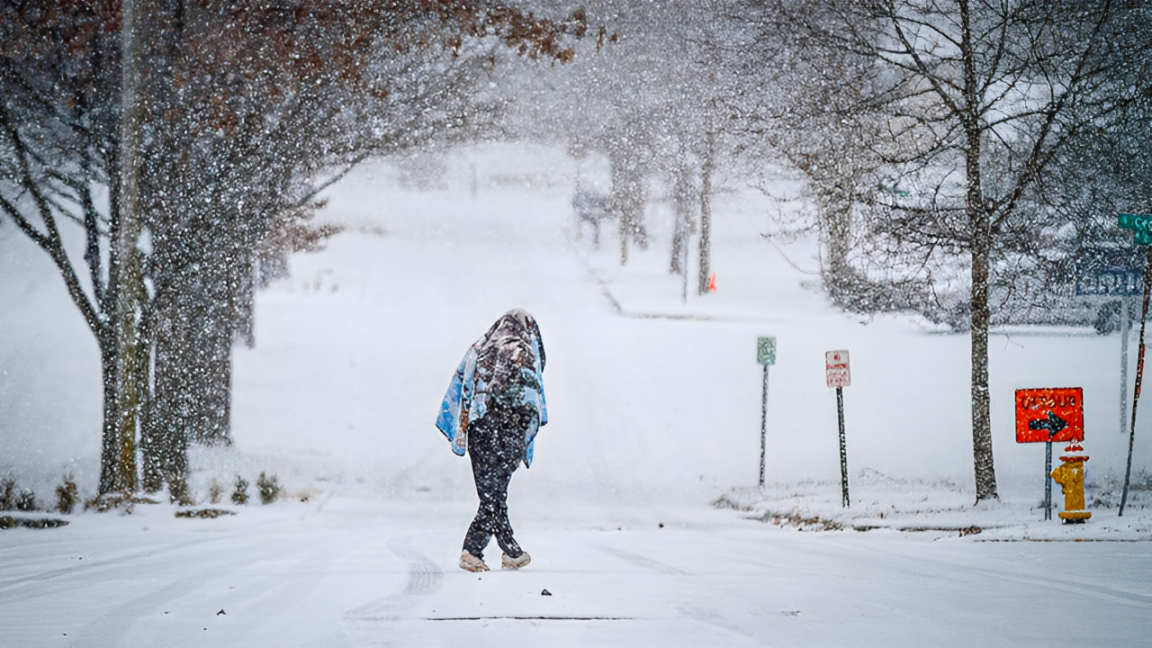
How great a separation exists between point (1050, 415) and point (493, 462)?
18.9ft

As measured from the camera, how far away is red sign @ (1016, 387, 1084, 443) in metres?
9.78

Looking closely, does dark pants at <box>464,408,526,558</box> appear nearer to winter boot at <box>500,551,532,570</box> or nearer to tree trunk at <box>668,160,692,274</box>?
winter boot at <box>500,551,532,570</box>

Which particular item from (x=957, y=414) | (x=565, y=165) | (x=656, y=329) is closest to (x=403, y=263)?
(x=565, y=165)

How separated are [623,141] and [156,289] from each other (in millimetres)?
18556

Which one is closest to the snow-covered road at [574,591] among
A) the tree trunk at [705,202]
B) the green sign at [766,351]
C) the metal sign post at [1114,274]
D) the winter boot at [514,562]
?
the winter boot at [514,562]

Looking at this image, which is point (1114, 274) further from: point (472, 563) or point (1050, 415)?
point (472, 563)

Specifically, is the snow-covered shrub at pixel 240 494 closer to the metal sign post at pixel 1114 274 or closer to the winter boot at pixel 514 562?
the winter boot at pixel 514 562

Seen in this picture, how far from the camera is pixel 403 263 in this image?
3916 cm

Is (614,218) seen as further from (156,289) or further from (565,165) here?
(156,289)

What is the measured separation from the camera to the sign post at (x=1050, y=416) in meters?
9.78

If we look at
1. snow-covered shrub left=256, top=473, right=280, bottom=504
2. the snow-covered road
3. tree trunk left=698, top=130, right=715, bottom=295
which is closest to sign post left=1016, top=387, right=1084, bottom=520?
the snow-covered road

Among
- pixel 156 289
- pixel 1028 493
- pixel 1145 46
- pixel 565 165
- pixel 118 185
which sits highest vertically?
pixel 565 165

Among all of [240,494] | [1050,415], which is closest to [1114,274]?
[1050,415]

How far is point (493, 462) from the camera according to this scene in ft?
22.5
